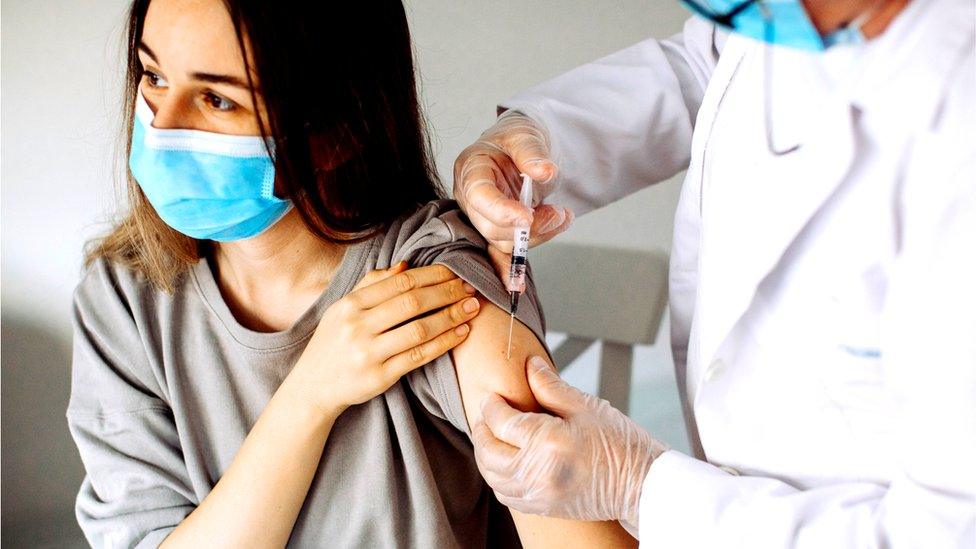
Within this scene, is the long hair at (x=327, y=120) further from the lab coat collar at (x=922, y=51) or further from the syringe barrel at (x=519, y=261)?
the lab coat collar at (x=922, y=51)

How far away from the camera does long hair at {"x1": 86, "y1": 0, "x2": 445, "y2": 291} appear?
117 centimetres

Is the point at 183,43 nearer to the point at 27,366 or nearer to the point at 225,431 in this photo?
the point at 225,431

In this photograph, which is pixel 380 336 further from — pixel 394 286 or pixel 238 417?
pixel 238 417

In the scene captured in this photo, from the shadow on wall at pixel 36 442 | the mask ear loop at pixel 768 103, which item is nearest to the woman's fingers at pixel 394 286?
the mask ear loop at pixel 768 103

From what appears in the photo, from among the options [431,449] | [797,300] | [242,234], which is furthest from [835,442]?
[242,234]

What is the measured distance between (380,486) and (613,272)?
1.10 m

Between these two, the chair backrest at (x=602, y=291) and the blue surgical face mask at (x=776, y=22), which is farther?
the chair backrest at (x=602, y=291)

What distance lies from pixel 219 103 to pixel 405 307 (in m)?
0.40

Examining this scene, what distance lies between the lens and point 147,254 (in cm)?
144

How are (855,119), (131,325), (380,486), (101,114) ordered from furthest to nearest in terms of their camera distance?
(101,114) < (131,325) < (380,486) < (855,119)

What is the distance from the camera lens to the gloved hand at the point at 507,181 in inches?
49.5

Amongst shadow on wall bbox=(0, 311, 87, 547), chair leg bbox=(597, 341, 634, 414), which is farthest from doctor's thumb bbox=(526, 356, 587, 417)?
shadow on wall bbox=(0, 311, 87, 547)

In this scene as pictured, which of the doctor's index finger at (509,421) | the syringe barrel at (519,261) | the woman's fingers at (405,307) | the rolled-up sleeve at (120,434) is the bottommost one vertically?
the rolled-up sleeve at (120,434)

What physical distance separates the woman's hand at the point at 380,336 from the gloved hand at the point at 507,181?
0.37 feet
